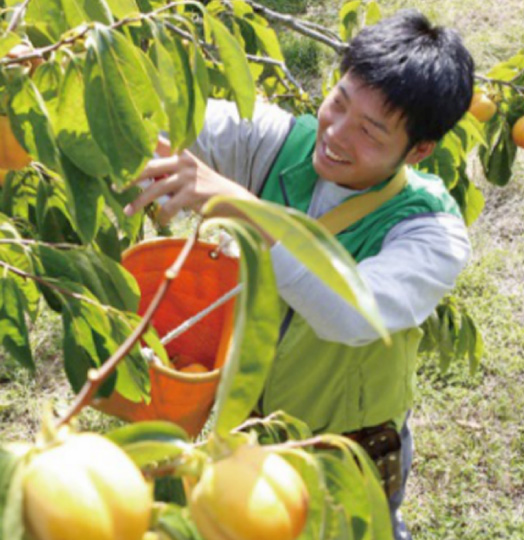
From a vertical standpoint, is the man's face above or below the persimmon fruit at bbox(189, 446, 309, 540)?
below

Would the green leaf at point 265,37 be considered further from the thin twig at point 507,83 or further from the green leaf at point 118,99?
the green leaf at point 118,99

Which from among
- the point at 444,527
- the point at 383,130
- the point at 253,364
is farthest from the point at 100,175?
the point at 444,527

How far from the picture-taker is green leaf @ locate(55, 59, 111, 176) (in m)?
0.96

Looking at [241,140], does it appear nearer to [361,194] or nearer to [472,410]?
[361,194]

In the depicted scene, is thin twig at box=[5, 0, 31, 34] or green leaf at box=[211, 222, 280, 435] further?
thin twig at box=[5, 0, 31, 34]

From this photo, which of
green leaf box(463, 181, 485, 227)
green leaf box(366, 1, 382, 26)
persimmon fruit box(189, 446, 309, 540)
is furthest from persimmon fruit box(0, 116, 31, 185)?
green leaf box(463, 181, 485, 227)

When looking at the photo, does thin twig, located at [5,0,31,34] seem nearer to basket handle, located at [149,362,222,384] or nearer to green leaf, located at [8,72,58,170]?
green leaf, located at [8,72,58,170]

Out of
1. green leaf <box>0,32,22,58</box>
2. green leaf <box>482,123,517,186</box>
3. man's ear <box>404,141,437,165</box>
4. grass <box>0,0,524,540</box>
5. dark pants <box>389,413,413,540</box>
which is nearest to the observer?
green leaf <box>0,32,22,58</box>

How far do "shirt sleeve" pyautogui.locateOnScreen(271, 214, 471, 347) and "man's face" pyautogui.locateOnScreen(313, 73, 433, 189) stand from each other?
0.42 ft

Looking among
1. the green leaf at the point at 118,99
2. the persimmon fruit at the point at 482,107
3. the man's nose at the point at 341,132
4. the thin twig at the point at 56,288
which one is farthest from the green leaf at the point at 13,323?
the persimmon fruit at the point at 482,107

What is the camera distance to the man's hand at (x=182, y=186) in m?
1.14

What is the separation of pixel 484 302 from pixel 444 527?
1076 mm

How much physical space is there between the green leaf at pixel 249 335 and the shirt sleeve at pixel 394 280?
663 mm

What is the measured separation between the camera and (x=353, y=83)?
1.52 metres
